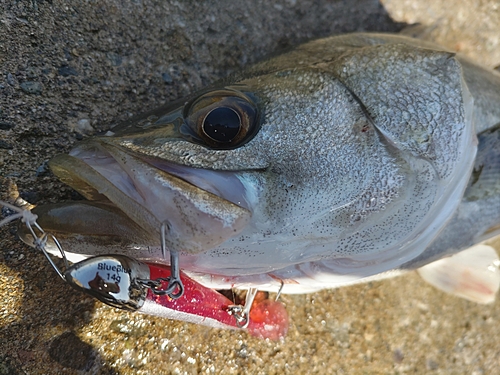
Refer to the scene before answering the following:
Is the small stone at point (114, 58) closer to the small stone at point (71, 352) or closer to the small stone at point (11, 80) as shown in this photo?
the small stone at point (11, 80)

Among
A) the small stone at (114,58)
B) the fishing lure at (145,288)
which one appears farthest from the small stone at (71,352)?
the small stone at (114,58)

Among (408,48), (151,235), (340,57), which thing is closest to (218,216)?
(151,235)

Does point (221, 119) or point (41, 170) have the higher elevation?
point (221, 119)

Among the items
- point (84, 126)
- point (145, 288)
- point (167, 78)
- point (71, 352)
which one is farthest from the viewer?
point (167, 78)

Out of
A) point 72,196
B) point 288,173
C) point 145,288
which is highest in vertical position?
point 288,173

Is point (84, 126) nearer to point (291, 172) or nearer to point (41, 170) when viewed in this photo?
point (41, 170)

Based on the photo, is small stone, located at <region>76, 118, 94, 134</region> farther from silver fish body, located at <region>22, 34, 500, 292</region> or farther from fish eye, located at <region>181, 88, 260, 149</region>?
fish eye, located at <region>181, 88, 260, 149</region>

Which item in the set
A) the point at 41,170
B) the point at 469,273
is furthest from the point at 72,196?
the point at 469,273
